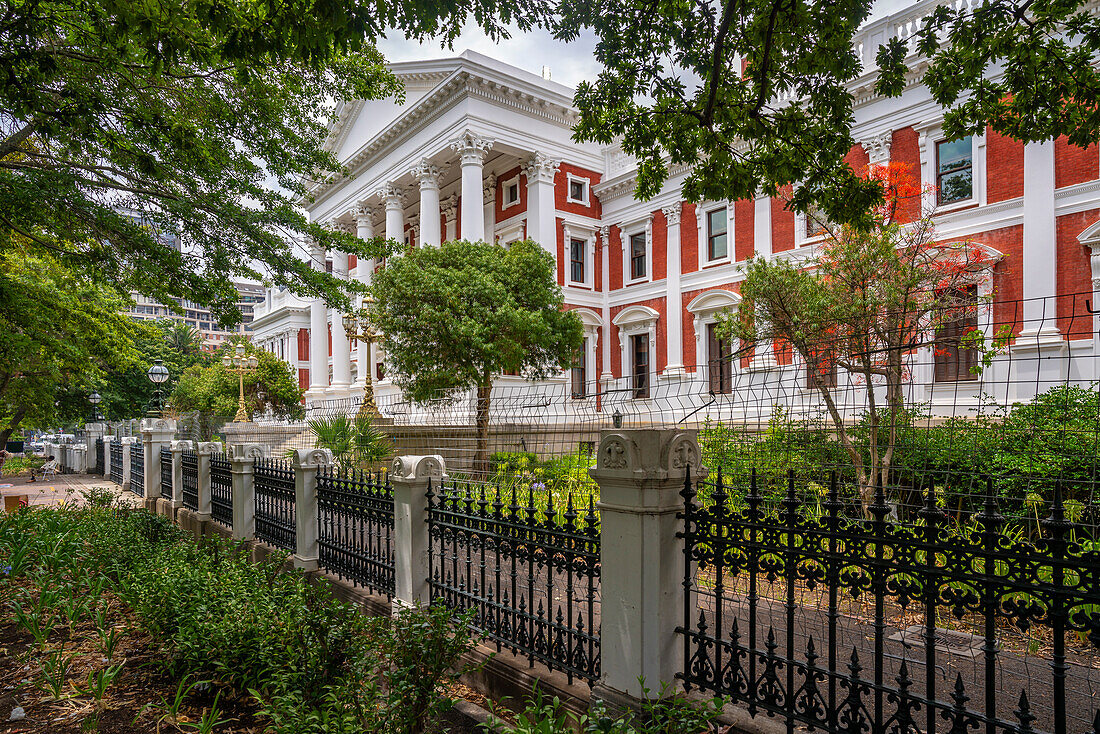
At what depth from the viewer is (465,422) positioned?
2147 centimetres

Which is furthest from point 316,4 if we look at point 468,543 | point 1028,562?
point 1028,562

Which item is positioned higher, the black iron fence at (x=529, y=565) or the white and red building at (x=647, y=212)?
the white and red building at (x=647, y=212)

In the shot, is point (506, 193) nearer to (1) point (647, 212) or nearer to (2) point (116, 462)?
(1) point (647, 212)

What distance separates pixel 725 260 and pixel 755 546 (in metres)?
22.0

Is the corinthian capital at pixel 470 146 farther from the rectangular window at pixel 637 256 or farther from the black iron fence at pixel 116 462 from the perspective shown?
the black iron fence at pixel 116 462

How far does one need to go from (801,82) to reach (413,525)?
5605mm

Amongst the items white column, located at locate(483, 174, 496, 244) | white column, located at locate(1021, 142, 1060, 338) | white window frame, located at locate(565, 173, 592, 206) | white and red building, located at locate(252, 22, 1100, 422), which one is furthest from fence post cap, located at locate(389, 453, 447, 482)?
white column, located at locate(483, 174, 496, 244)

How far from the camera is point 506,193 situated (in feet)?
97.7

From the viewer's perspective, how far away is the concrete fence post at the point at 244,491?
30.3 feet

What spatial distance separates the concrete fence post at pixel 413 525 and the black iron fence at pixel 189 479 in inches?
317

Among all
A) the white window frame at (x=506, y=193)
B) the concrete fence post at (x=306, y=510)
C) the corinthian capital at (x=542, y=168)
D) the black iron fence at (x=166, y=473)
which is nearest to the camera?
the concrete fence post at (x=306, y=510)

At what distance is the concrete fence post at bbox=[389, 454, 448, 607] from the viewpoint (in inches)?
216

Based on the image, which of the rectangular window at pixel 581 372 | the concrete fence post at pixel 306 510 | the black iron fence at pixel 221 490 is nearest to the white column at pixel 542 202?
the rectangular window at pixel 581 372

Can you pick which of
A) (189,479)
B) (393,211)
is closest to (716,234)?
(393,211)
